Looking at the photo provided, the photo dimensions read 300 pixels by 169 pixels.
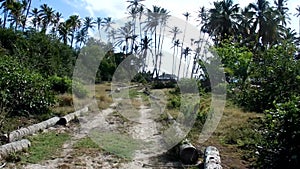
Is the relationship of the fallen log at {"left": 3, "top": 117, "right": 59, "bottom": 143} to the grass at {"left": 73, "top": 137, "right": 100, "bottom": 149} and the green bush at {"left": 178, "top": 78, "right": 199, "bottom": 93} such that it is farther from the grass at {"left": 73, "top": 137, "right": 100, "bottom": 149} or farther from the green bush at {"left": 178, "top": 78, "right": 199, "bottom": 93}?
the green bush at {"left": 178, "top": 78, "right": 199, "bottom": 93}

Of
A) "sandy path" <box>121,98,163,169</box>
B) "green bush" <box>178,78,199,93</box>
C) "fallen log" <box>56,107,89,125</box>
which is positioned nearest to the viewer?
"sandy path" <box>121,98,163,169</box>

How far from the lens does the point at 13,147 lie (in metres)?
7.02

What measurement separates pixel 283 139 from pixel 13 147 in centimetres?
501

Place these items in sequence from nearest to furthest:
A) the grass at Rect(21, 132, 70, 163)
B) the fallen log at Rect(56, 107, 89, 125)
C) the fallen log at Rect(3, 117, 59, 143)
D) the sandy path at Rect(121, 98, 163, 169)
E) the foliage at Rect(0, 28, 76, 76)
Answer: the grass at Rect(21, 132, 70, 163) → the sandy path at Rect(121, 98, 163, 169) → the fallen log at Rect(3, 117, 59, 143) → the fallen log at Rect(56, 107, 89, 125) → the foliage at Rect(0, 28, 76, 76)

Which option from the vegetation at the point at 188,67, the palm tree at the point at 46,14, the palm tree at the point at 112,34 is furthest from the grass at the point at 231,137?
the palm tree at the point at 46,14

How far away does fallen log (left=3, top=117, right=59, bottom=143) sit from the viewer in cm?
777

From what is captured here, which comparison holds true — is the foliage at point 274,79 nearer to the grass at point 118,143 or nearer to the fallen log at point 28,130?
the grass at point 118,143

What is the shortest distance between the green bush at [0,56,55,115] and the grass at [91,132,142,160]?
2.80 metres

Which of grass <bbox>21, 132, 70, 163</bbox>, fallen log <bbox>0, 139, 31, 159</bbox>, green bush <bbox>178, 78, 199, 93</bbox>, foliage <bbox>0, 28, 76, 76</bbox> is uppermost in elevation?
foliage <bbox>0, 28, 76, 76</bbox>

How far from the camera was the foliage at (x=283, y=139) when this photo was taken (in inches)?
206

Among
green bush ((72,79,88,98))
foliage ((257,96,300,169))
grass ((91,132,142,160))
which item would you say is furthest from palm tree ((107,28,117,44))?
foliage ((257,96,300,169))

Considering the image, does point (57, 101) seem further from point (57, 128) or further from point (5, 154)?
point (5, 154)

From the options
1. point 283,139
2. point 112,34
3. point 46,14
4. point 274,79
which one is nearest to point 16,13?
point 46,14

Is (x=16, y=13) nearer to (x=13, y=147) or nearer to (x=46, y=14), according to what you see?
(x=46, y=14)
